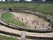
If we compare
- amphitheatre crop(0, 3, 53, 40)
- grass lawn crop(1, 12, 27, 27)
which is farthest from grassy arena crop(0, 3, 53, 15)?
grass lawn crop(1, 12, 27, 27)

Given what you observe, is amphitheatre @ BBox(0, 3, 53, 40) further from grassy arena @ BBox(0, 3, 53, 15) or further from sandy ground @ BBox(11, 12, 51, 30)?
grassy arena @ BBox(0, 3, 53, 15)

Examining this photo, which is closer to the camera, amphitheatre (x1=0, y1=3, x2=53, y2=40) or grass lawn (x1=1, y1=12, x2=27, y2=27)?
amphitheatre (x1=0, y1=3, x2=53, y2=40)

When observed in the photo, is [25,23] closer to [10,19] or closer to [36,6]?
[10,19]

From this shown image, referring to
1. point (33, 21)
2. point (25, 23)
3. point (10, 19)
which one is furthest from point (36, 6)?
point (25, 23)

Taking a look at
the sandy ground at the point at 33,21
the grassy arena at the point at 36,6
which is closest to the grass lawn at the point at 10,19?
the sandy ground at the point at 33,21

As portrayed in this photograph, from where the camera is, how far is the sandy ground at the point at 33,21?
17513 mm

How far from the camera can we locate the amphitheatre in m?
14.0

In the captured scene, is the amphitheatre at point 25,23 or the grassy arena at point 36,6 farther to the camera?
the grassy arena at point 36,6

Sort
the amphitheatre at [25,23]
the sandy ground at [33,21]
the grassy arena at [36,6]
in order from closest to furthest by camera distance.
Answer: the amphitheatre at [25,23] → the sandy ground at [33,21] → the grassy arena at [36,6]

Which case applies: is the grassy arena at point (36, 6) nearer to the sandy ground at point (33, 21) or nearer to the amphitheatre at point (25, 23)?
the amphitheatre at point (25, 23)

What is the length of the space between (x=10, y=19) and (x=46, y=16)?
3904 millimetres

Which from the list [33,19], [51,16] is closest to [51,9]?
[51,16]

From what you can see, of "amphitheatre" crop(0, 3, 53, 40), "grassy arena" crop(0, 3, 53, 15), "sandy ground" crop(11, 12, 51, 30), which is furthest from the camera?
"grassy arena" crop(0, 3, 53, 15)

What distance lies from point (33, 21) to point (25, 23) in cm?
113
